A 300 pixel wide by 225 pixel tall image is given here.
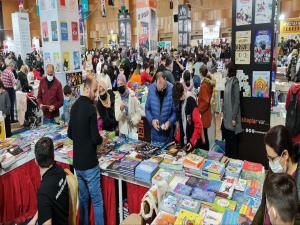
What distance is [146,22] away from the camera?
1094cm

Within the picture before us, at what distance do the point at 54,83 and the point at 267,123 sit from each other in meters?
3.55

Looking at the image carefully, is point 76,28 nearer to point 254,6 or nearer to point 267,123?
point 254,6

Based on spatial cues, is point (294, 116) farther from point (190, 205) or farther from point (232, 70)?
point (190, 205)

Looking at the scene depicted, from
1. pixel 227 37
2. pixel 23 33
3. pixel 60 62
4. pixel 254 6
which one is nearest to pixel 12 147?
pixel 60 62

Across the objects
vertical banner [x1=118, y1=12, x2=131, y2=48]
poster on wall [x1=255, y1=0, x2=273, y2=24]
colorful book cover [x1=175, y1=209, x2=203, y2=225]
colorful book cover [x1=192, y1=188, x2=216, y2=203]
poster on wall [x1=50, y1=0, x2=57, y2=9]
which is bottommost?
colorful book cover [x1=175, y1=209, x2=203, y2=225]

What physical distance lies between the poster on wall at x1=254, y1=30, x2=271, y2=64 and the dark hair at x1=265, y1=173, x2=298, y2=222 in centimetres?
300

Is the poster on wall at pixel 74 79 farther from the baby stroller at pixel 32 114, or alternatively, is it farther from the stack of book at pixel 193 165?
the stack of book at pixel 193 165

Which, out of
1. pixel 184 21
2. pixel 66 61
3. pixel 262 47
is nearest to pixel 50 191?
pixel 262 47

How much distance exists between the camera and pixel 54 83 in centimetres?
500

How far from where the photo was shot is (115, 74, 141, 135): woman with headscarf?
13.0ft

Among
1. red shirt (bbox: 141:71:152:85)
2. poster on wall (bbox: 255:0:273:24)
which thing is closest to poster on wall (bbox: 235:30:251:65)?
poster on wall (bbox: 255:0:273:24)

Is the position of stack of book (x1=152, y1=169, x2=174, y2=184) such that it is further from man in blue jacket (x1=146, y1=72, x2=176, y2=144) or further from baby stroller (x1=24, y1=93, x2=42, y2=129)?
baby stroller (x1=24, y1=93, x2=42, y2=129)

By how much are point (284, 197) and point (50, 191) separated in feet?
5.07

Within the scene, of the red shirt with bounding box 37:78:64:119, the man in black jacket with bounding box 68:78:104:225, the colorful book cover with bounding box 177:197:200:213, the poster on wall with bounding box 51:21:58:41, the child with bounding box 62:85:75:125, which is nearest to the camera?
the colorful book cover with bounding box 177:197:200:213
